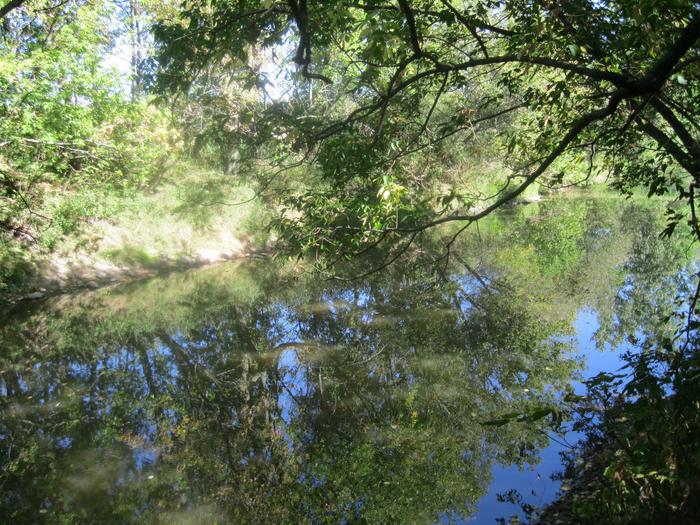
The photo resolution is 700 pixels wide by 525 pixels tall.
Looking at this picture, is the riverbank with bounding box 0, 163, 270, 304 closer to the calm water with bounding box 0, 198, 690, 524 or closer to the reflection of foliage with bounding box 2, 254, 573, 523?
the calm water with bounding box 0, 198, 690, 524

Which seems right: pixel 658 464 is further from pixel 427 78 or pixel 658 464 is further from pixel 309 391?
pixel 309 391

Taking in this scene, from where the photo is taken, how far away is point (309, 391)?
26.8ft

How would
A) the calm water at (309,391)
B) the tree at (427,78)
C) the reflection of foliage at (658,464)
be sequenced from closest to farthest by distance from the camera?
the reflection of foliage at (658,464) < the tree at (427,78) < the calm water at (309,391)

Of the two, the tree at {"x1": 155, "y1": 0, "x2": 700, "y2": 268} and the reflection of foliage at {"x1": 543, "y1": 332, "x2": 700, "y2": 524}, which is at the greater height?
the tree at {"x1": 155, "y1": 0, "x2": 700, "y2": 268}

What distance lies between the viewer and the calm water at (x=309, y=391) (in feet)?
18.4

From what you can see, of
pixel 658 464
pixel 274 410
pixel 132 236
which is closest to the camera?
pixel 658 464

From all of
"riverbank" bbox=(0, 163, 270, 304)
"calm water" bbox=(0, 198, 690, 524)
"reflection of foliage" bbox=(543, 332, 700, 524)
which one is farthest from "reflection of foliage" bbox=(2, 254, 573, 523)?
"riverbank" bbox=(0, 163, 270, 304)

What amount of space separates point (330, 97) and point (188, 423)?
18.2m

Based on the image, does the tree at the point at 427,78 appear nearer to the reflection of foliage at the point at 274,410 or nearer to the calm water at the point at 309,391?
the calm water at the point at 309,391

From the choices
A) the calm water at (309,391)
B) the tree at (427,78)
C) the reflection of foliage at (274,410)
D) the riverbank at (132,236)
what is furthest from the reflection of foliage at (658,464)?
the riverbank at (132,236)

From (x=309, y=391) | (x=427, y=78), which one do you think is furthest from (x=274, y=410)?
(x=427, y=78)

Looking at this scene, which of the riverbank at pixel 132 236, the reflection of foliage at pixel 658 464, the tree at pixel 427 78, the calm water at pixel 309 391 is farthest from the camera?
the riverbank at pixel 132 236

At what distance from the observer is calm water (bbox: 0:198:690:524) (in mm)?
5605

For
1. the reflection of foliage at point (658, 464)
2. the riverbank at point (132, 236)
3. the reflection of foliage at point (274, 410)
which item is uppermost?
the riverbank at point (132, 236)
